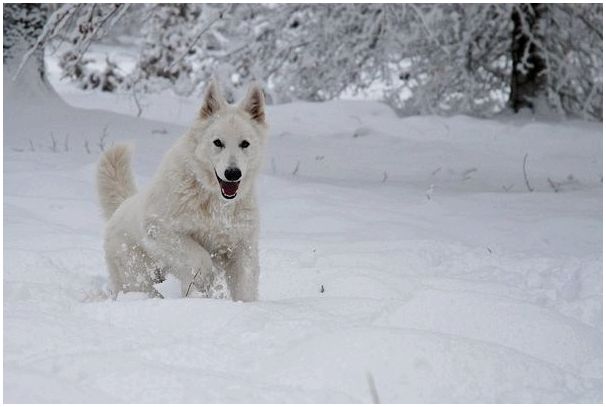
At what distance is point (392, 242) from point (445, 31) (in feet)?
23.2

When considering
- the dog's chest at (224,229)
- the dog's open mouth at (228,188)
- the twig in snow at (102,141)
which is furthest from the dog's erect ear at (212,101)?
the twig in snow at (102,141)

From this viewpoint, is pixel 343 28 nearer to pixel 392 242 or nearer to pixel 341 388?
pixel 392 242

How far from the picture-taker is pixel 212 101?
4203mm

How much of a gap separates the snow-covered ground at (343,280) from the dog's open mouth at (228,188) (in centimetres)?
60

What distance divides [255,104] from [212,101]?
233 mm

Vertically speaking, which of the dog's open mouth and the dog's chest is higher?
the dog's open mouth

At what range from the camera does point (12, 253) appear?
436cm

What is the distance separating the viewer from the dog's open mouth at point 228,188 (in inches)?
155

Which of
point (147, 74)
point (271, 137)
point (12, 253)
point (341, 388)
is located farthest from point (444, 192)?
point (147, 74)

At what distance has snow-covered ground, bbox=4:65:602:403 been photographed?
2.44 metres

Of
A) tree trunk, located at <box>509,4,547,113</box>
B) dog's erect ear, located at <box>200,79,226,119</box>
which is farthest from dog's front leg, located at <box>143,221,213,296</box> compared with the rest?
tree trunk, located at <box>509,4,547,113</box>

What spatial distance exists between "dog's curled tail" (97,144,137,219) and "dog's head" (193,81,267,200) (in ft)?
1.99

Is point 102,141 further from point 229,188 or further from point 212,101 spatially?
point 229,188

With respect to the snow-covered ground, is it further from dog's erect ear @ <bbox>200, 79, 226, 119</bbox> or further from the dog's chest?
dog's erect ear @ <bbox>200, 79, 226, 119</bbox>
